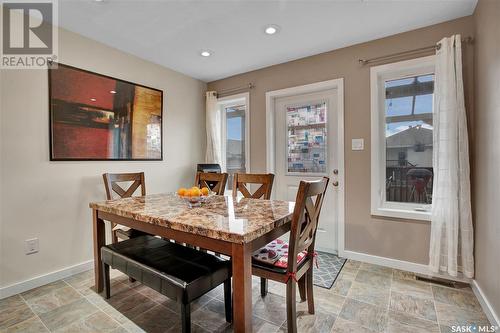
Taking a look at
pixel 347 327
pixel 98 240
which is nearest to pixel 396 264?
pixel 347 327

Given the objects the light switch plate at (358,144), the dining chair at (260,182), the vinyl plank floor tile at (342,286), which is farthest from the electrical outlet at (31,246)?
the light switch plate at (358,144)

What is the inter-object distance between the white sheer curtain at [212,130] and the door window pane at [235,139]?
0.22m

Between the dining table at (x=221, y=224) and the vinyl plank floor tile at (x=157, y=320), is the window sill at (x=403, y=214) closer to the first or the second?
the dining table at (x=221, y=224)

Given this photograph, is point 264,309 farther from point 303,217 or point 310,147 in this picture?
point 310,147

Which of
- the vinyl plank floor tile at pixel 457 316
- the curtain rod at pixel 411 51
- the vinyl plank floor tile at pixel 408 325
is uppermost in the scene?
the curtain rod at pixel 411 51

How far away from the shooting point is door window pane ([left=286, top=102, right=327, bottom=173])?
303 centimetres

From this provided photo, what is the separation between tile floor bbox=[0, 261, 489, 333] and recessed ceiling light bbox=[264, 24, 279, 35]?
2428 millimetres

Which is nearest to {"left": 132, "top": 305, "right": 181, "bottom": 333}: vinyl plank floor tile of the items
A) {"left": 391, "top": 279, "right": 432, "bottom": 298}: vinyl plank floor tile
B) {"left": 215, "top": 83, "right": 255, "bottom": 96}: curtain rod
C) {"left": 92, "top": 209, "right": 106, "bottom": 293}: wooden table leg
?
{"left": 92, "top": 209, "right": 106, "bottom": 293}: wooden table leg

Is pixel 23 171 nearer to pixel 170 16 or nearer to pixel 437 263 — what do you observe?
pixel 170 16

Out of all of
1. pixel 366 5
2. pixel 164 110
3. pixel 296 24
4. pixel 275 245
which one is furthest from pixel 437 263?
pixel 164 110

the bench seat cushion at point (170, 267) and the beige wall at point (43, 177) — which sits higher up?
the beige wall at point (43, 177)

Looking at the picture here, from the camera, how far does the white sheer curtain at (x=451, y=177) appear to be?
2037mm

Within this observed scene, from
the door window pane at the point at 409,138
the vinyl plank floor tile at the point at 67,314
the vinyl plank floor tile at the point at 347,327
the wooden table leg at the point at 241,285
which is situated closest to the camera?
the wooden table leg at the point at 241,285

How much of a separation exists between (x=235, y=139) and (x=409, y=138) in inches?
91.1
